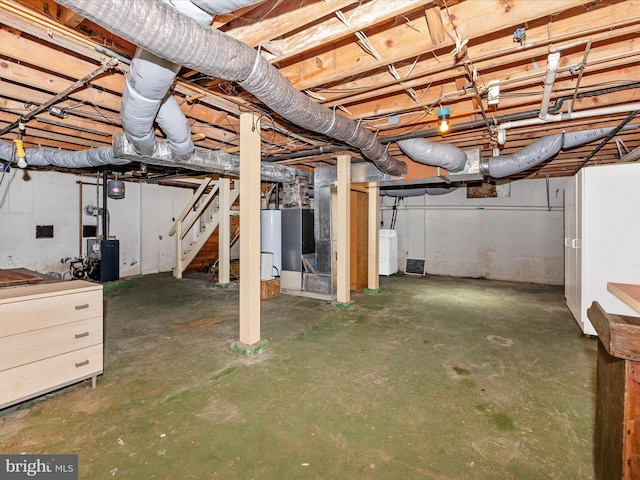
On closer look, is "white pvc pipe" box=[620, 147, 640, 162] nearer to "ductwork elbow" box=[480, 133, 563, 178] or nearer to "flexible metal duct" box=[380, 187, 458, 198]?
"ductwork elbow" box=[480, 133, 563, 178]

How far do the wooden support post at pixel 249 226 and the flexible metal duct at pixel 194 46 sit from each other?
72cm

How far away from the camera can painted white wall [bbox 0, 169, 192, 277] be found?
5605mm

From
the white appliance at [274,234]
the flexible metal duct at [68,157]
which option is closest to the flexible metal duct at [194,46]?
the flexible metal duct at [68,157]

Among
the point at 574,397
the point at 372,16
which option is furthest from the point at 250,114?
the point at 574,397

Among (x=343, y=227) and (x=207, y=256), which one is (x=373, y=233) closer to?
(x=343, y=227)

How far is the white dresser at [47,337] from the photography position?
1.91m

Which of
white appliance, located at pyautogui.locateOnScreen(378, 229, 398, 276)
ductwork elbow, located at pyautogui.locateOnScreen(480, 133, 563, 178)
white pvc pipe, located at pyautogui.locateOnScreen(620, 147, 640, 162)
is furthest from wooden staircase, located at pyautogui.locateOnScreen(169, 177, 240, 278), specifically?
white pvc pipe, located at pyautogui.locateOnScreen(620, 147, 640, 162)

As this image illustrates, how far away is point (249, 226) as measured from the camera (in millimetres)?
2984

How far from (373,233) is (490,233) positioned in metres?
3.72

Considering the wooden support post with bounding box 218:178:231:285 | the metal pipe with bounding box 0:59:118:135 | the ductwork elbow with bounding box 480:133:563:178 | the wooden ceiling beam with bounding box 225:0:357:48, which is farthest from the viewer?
the wooden support post with bounding box 218:178:231:285

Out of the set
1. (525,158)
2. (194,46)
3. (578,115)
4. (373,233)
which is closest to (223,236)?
(373,233)

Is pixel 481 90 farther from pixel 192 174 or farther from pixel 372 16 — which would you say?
pixel 192 174

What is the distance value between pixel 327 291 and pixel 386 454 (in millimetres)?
3469

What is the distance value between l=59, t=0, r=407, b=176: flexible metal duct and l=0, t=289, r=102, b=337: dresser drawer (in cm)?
179
